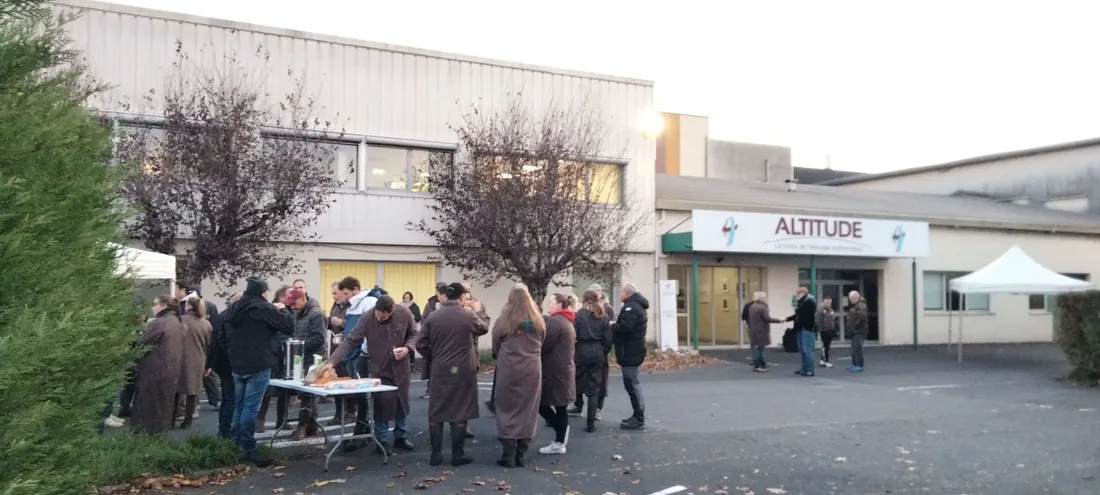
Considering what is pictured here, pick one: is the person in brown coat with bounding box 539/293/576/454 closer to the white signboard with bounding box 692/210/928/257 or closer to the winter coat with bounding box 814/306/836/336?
the winter coat with bounding box 814/306/836/336

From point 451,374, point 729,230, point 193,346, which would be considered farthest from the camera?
point 729,230

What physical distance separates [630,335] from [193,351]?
5.01 meters

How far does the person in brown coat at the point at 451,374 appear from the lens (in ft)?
26.1

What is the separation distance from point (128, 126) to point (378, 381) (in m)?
10.2

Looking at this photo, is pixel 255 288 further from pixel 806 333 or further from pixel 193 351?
pixel 806 333

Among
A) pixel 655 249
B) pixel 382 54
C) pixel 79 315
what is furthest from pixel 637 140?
pixel 79 315

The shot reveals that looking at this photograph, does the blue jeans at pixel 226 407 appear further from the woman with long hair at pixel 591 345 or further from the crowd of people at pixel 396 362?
the woman with long hair at pixel 591 345

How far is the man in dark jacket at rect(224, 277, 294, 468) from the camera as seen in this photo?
778 cm

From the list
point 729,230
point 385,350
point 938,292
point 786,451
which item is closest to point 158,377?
point 385,350

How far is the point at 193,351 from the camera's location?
367 inches

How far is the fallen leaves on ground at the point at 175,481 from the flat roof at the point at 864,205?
52.4 feet

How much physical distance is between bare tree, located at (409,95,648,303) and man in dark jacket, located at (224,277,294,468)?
9997 millimetres

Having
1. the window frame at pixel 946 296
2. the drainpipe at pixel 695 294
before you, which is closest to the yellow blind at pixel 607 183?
the drainpipe at pixel 695 294

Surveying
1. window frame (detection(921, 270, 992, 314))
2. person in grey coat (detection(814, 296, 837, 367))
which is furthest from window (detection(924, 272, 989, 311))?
person in grey coat (detection(814, 296, 837, 367))
